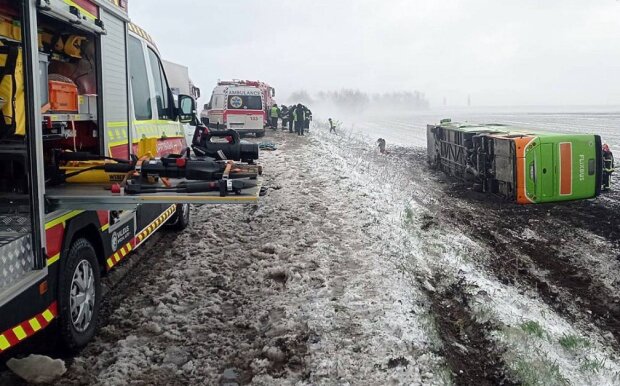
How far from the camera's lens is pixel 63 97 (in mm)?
4621

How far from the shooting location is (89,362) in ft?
13.8

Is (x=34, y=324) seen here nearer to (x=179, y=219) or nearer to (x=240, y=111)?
(x=179, y=219)

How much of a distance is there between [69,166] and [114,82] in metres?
0.94

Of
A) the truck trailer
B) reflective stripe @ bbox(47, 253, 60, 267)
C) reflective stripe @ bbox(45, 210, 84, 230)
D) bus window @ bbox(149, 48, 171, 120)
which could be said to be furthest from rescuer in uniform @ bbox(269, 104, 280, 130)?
reflective stripe @ bbox(47, 253, 60, 267)

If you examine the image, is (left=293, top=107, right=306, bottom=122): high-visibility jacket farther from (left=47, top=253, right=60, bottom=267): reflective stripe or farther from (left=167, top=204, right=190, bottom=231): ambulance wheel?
(left=47, top=253, right=60, bottom=267): reflective stripe

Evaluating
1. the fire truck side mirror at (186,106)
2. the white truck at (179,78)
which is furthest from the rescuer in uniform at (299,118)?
the fire truck side mirror at (186,106)

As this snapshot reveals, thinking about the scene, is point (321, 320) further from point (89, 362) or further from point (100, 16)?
point (100, 16)

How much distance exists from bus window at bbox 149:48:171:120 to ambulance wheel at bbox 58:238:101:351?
115 inches

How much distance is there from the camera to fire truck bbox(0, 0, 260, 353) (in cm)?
362

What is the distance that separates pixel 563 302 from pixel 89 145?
536 cm

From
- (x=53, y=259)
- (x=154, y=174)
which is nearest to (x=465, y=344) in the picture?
(x=154, y=174)

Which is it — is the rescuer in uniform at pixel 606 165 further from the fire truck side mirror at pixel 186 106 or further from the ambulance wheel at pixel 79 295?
the ambulance wheel at pixel 79 295

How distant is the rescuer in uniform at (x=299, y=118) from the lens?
87.3 feet

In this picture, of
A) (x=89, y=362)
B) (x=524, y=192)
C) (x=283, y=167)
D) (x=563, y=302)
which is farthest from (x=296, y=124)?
(x=89, y=362)
